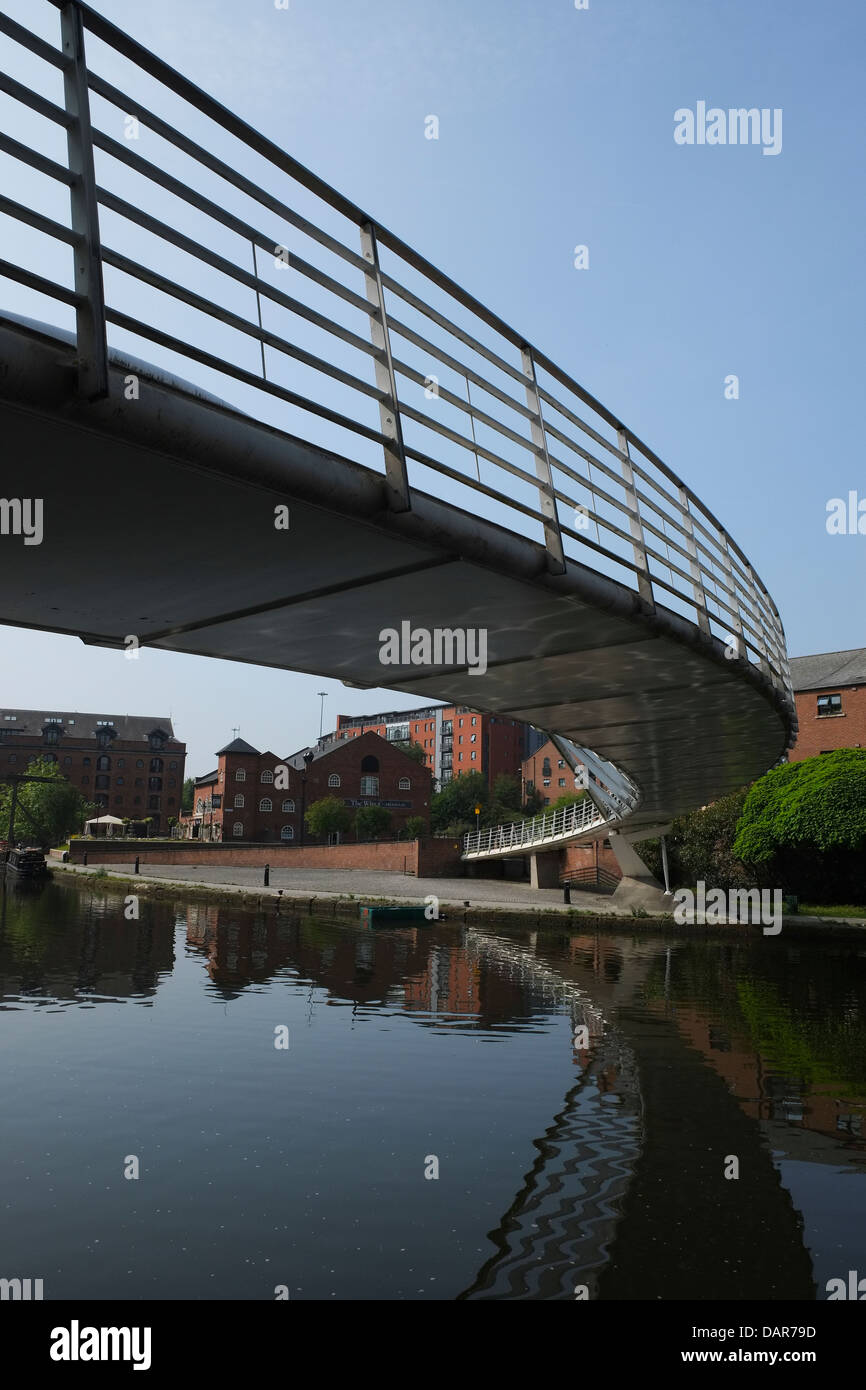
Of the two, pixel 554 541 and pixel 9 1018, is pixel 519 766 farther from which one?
pixel 554 541

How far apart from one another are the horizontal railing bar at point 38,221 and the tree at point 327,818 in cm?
7662

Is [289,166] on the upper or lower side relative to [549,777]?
upper

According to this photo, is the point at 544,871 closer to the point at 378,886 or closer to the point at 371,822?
the point at 378,886

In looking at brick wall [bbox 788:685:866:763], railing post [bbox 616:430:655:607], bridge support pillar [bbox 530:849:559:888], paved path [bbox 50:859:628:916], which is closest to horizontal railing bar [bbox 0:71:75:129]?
railing post [bbox 616:430:655:607]

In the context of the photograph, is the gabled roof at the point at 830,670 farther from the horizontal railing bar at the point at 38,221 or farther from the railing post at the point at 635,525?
the horizontal railing bar at the point at 38,221

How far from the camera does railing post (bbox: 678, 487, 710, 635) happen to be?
9617 millimetres

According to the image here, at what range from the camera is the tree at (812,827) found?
1499 inches

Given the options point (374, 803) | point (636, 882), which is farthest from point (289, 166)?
point (374, 803)

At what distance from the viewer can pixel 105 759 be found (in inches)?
4862

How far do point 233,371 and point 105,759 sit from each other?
Answer: 126586 millimetres

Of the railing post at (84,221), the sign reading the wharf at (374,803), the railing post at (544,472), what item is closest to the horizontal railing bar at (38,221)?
the railing post at (84,221)

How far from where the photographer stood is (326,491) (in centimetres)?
502
